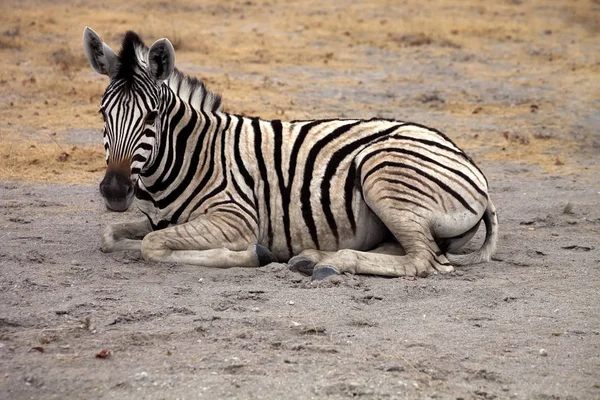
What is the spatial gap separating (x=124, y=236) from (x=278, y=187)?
3.99 feet

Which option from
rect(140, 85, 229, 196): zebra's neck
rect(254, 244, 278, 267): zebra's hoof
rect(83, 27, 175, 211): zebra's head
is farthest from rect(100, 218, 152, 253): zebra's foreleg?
rect(254, 244, 278, 267): zebra's hoof

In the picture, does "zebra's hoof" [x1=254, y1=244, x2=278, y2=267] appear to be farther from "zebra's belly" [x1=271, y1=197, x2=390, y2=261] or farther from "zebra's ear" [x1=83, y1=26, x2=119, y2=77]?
"zebra's ear" [x1=83, y1=26, x2=119, y2=77]

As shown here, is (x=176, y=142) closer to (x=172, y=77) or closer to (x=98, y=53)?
(x=172, y=77)

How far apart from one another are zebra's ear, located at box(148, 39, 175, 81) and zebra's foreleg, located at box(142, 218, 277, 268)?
3.40ft

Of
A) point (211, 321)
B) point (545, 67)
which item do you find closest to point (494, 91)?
point (545, 67)

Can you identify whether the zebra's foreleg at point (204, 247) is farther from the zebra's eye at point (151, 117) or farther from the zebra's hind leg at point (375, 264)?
the zebra's eye at point (151, 117)

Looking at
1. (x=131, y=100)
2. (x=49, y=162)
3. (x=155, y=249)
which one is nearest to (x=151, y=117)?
(x=131, y=100)

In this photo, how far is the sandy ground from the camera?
439 centimetres

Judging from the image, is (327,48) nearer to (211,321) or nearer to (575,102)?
(575,102)

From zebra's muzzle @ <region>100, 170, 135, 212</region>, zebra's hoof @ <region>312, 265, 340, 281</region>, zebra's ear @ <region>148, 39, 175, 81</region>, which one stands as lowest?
zebra's hoof @ <region>312, 265, 340, 281</region>

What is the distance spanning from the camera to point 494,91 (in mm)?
14797

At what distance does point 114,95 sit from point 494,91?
9718 millimetres

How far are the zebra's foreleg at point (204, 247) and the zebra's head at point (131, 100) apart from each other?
48cm

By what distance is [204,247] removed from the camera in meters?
6.33
